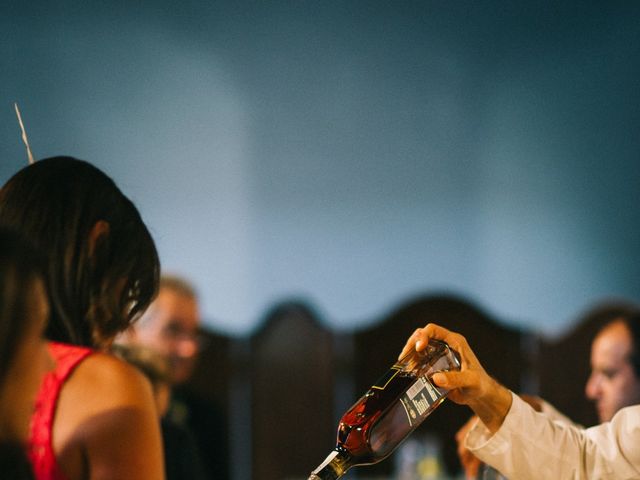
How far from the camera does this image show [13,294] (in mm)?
695

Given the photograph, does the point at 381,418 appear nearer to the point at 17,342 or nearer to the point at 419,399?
the point at 419,399

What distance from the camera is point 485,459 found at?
3.68ft

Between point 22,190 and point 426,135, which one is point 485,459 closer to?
point 22,190

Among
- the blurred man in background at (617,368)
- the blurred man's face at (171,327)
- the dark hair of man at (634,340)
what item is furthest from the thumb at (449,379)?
the blurred man's face at (171,327)

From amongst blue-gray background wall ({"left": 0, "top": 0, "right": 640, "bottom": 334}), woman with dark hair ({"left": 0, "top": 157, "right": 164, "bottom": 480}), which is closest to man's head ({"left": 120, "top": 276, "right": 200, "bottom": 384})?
blue-gray background wall ({"left": 0, "top": 0, "right": 640, "bottom": 334})

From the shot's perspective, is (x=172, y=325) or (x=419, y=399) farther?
(x=172, y=325)

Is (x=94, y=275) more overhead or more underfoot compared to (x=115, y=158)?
more overhead

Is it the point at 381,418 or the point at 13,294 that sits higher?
the point at 13,294

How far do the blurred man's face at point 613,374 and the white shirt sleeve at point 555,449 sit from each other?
27.8 inches

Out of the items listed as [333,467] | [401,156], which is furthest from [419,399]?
[401,156]

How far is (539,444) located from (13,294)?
0.70 meters

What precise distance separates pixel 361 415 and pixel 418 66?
4020 mm

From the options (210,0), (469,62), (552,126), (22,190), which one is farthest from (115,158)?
(22,190)

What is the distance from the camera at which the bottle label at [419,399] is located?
97 centimetres
